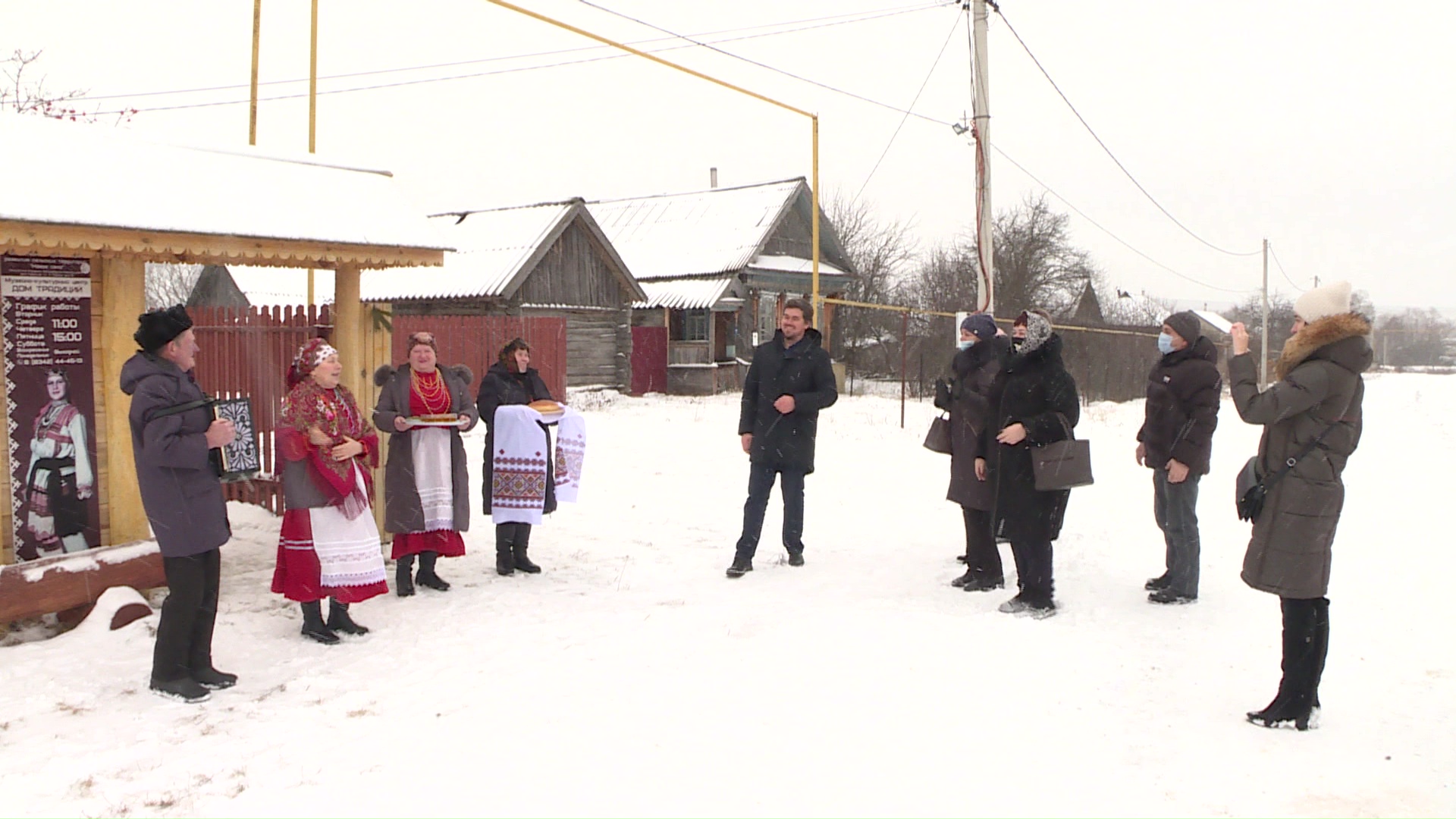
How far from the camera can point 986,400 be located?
594cm

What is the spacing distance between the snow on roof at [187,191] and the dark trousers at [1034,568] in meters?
3.99

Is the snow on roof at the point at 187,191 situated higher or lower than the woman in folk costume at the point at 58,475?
higher

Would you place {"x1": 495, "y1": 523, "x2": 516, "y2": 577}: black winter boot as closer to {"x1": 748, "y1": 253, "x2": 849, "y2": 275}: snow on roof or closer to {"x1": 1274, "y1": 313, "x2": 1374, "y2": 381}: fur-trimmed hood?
{"x1": 1274, "y1": 313, "x2": 1374, "y2": 381}: fur-trimmed hood

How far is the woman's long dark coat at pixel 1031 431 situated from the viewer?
539 cm

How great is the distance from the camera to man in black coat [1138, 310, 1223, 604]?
18.5 ft

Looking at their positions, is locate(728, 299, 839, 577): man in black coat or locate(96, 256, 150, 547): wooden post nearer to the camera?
locate(96, 256, 150, 547): wooden post

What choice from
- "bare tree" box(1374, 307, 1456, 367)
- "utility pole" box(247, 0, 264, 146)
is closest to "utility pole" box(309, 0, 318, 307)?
"utility pole" box(247, 0, 264, 146)

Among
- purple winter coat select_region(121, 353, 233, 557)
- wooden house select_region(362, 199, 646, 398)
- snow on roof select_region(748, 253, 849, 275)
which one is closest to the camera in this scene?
purple winter coat select_region(121, 353, 233, 557)

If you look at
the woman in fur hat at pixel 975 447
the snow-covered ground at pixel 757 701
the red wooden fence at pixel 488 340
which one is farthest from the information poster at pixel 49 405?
the red wooden fence at pixel 488 340

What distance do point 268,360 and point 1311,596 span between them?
6.56 metres

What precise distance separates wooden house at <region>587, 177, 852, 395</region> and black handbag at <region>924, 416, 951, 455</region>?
14876 mm

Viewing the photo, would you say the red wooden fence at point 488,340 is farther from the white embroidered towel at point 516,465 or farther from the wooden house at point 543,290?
the white embroidered towel at point 516,465

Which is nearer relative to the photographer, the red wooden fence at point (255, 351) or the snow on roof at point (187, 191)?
the snow on roof at point (187, 191)

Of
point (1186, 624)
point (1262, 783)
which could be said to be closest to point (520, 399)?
point (1186, 624)
